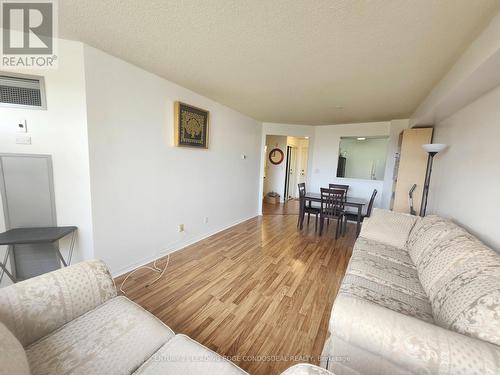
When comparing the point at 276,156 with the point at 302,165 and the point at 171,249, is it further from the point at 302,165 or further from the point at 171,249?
the point at 171,249

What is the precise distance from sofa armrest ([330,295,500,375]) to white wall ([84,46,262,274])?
226cm

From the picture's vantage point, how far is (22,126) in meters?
1.82

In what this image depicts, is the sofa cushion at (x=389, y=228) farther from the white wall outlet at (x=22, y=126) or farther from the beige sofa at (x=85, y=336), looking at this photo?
the white wall outlet at (x=22, y=126)

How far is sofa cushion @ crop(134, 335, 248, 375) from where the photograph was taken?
0.86 m

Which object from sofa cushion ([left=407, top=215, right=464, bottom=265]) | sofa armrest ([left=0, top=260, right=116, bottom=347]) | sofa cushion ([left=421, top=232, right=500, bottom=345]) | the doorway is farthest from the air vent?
the doorway

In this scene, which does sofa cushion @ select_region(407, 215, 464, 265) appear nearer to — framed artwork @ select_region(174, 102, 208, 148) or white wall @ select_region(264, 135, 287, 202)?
framed artwork @ select_region(174, 102, 208, 148)

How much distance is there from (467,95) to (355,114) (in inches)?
81.4

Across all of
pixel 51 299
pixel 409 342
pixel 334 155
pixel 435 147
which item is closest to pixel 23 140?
pixel 51 299

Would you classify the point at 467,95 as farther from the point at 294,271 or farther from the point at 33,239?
the point at 33,239

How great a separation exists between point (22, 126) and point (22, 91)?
0.99 ft

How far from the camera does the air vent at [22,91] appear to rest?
1.75 m

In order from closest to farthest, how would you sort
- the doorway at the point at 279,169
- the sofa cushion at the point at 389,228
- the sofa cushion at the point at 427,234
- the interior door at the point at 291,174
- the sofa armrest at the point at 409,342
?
1. the sofa armrest at the point at 409,342
2. the sofa cushion at the point at 427,234
3. the sofa cushion at the point at 389,228
4. the doorway at the point at 279,169
5. the interior door at the point at 291,174
